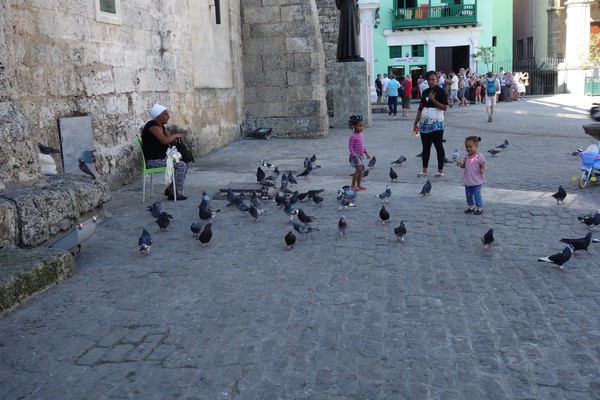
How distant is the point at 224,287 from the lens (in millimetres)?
4902

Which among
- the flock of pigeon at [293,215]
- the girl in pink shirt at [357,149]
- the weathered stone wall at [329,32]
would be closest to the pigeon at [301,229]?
the flock of pigeon at [293,215]

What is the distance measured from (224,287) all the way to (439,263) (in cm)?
187

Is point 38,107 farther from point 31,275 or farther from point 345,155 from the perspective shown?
point 345,155

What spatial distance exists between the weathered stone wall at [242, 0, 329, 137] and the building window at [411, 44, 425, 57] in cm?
2675

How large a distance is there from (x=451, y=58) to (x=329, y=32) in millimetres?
24726

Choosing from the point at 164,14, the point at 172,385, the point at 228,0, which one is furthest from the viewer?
the point at 228,0

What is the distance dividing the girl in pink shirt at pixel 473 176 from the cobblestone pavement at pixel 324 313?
19cm

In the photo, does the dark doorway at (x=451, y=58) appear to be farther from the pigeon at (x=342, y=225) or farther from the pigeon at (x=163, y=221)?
the pigeon at (x=163, y=221)

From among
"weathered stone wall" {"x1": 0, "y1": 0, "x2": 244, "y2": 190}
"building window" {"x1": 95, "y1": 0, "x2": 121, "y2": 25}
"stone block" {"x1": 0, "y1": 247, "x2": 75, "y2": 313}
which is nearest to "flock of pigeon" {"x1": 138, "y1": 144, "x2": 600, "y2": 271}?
"stone block" {"x1": 0, "y1": 247, "x2": 75, "y2": 313}

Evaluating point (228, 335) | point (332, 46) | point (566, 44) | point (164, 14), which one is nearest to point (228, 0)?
point (164, 14)

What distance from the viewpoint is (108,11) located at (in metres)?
9.03

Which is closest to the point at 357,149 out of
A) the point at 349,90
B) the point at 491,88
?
the point at 349,90

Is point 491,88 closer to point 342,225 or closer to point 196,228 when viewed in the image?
point 342,225

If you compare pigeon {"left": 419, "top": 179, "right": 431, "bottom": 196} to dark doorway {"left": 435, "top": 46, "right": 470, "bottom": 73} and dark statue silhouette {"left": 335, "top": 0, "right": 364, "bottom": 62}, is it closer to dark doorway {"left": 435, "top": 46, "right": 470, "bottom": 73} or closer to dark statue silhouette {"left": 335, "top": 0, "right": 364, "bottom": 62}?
dark statue silhouette {"left": 335, "top": 0, "right": 364, "bottom": 62}
